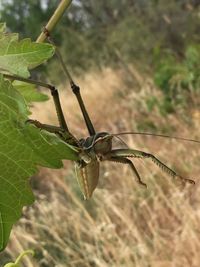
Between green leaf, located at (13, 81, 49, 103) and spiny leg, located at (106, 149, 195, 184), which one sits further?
green leaf, located at (13, 81, 49, 103)

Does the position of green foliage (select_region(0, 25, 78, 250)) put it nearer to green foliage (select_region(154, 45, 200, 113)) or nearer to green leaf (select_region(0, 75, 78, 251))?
green leaf (select_region(0, 75, 78, 251))

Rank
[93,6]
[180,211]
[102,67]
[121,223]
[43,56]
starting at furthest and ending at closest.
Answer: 1. [93,6]
2. [102,67]
3. [121,223]
4. [180,211]
5. [43,56]

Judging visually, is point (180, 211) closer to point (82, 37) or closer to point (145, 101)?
point (145, 101)

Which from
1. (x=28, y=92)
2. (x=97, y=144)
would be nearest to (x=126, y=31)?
(x=28, y=92)

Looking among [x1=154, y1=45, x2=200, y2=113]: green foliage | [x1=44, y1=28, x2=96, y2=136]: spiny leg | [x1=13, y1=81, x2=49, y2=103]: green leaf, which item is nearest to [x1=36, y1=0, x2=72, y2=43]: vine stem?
[x1=44, y1=28, x2=96, y2=136]: spiny leg

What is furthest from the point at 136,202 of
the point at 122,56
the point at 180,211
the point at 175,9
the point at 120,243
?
the point at 175,9

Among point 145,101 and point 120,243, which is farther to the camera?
point 145,101

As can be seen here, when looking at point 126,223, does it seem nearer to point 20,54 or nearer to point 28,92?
point 28,92

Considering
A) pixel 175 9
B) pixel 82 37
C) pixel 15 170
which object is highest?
pixel 15 170
